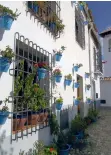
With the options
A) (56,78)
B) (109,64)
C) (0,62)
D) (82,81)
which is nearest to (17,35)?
(0,62)

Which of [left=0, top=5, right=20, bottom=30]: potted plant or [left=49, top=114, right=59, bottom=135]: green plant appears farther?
[left=49, top=114, right=59, bottom=135]: green plant

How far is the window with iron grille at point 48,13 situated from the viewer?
203 inches

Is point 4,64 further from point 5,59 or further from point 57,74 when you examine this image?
point 57,74

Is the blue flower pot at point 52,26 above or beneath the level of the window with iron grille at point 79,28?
beneath

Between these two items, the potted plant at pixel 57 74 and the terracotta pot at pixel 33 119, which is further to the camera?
the potted plant at pixel 57 74

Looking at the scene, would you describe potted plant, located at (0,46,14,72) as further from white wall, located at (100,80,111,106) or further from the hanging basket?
white wall, located at (100,80,111,106)

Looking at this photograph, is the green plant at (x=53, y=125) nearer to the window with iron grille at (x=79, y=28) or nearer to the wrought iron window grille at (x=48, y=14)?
the wrought iron window grille at (x=48, y=14)

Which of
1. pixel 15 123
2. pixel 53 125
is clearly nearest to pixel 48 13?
pixel 53 125

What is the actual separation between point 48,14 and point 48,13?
29 mm

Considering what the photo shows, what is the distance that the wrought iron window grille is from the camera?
512 cm

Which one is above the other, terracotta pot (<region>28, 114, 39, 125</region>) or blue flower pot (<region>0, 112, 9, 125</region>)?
blue flower pot (<region>0, 112, 9, 125</region>)

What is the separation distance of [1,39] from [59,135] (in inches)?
137

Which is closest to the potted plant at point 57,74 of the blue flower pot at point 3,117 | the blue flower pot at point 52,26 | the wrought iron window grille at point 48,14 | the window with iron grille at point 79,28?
the wrought iron window grille at point 48,14

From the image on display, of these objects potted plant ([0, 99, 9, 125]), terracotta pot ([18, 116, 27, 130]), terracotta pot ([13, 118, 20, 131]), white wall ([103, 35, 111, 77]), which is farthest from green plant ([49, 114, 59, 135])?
white wall ([103, 35, 111, 77])
